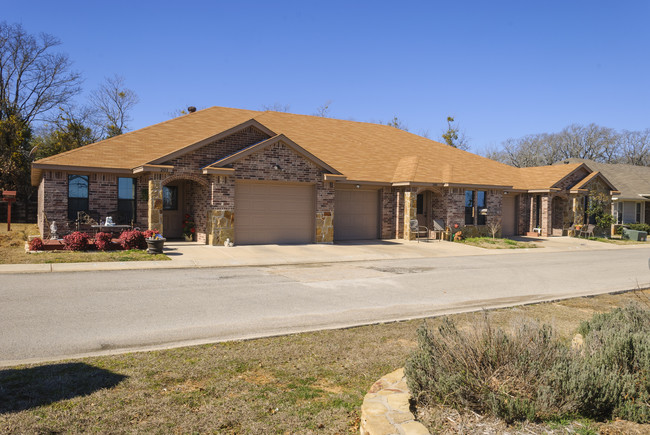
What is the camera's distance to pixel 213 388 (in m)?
4.75

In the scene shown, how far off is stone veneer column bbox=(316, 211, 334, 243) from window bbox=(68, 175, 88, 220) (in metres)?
9.98

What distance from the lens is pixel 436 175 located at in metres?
26.2

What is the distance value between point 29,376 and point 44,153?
1447 inches

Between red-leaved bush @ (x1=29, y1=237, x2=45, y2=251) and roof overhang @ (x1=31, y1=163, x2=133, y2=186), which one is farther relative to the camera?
roof overhang @ (x1=31, y1=163, x2=133, y2=186)

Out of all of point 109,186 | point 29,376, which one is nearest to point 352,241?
point 109,186

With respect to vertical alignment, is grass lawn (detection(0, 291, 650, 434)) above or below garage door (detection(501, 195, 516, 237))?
below

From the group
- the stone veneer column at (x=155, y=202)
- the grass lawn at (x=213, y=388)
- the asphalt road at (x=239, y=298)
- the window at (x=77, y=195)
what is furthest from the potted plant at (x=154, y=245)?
the grass lawn at (x=213, y=388)

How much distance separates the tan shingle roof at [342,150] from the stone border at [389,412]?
55.0ft

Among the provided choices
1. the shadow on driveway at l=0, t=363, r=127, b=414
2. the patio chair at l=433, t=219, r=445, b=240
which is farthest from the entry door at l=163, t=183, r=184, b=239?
the shadow on driveway at l=0, t=363, r=127, b=414

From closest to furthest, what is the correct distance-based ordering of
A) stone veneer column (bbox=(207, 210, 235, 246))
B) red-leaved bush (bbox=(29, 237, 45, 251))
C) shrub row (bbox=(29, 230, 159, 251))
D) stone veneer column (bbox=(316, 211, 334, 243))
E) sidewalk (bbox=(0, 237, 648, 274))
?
sidewalk (bbox=(0, 237, 648, 274)), red-leaved bush (bbox=(29, 237, 45, 251)), shrub row (bbox=(29, 230, 159, 251)), stone veneer column (bbox=(207, 210, 235, 246)), stone veneer column (bbox=(316, 211, 334, 243))

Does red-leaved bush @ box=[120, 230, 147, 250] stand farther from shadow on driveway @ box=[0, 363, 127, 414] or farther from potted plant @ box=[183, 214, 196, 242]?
shadow on driveway @ box=[0, 363, 127, 414]

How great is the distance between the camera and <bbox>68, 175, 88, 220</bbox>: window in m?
19.2

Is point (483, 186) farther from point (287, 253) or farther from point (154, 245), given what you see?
point (154, 245)

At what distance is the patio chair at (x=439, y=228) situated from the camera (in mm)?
25203
